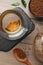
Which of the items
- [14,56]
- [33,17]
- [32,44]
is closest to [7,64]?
[14,56]

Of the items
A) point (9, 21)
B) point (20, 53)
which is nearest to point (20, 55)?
point (20, 53)

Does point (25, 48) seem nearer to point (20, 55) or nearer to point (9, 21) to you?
point (20, 55)

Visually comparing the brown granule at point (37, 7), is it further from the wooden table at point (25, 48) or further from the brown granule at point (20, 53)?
the brown granule at point (20, 53)

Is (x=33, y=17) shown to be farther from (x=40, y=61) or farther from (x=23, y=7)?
(x=40, y=61)

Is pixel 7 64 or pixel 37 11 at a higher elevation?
pixel 37 11

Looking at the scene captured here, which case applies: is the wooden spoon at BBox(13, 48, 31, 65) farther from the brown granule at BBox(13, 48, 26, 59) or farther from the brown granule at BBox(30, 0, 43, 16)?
the brown granule at BBox(30, 0, 43, 16)

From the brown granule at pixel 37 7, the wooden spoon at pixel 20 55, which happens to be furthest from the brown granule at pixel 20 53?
the brown granule at pixel 37 7

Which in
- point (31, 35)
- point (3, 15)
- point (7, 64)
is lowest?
point (7, 64)
